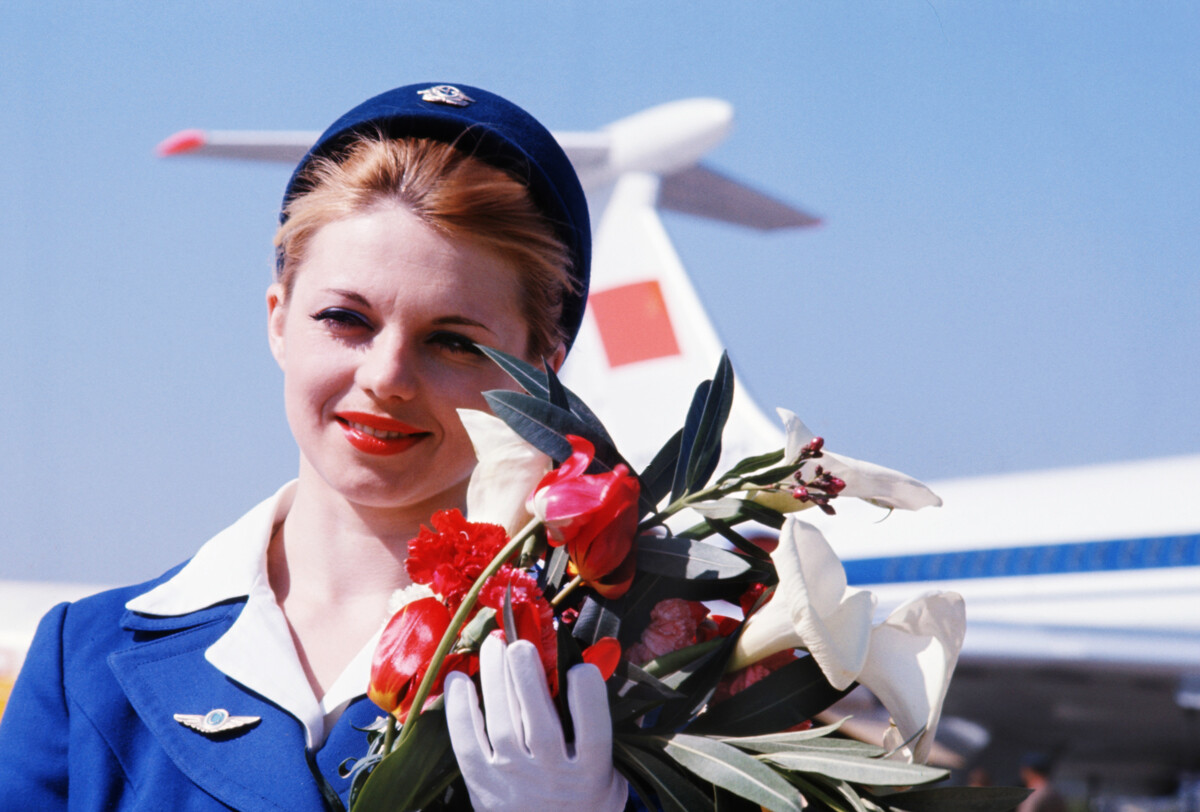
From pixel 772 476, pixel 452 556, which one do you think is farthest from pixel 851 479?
pixel 452 556

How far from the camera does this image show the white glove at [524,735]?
99cm

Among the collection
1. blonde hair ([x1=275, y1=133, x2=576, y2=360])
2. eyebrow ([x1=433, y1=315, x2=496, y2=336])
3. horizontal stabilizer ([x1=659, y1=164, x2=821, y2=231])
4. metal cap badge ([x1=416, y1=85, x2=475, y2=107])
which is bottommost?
eyebrow ([x1=433, y1=315, x2=496, y2=336])

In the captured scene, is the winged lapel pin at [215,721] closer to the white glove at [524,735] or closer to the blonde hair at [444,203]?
the white glove at [524,735]

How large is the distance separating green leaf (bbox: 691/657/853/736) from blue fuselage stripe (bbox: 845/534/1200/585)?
9.41 meters

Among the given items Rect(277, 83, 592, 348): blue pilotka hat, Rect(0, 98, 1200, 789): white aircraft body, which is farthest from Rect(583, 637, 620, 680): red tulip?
Rect(0, 98, 1200, 789): white aircraft body

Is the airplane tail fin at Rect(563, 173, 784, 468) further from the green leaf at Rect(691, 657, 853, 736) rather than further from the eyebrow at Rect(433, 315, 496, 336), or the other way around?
the green leaf at Rect(691, 657, 853, 736)

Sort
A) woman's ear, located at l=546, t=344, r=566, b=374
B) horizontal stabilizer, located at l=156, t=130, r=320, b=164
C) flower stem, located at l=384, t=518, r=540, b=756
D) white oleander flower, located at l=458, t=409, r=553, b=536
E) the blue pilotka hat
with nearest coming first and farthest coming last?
flower stem, located at l=384, t=518, r=540, b=756, white oleander flower, located at l=458, t=409, r=553, b=536, the blue pilotka hat, woman's ear, located at l=546, t=344, r=566, b=374, horizontal stabilizer, located at l=156, t=130, r=320, b=164

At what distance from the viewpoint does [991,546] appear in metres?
12.2

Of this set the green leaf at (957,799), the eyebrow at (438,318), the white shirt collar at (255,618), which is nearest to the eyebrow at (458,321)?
the eyebrow at (438,318)

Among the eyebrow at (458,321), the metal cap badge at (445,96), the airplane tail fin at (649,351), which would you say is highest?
the metal cap badge at (445,96)

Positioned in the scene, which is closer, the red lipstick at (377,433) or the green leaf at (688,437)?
the green leaf at (688,437)

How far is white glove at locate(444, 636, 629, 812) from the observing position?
0.99 metres

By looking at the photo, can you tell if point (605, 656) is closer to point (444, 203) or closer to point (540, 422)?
point (540, 422)

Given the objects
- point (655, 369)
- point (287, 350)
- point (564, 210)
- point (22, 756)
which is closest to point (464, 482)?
point (287, 350)
